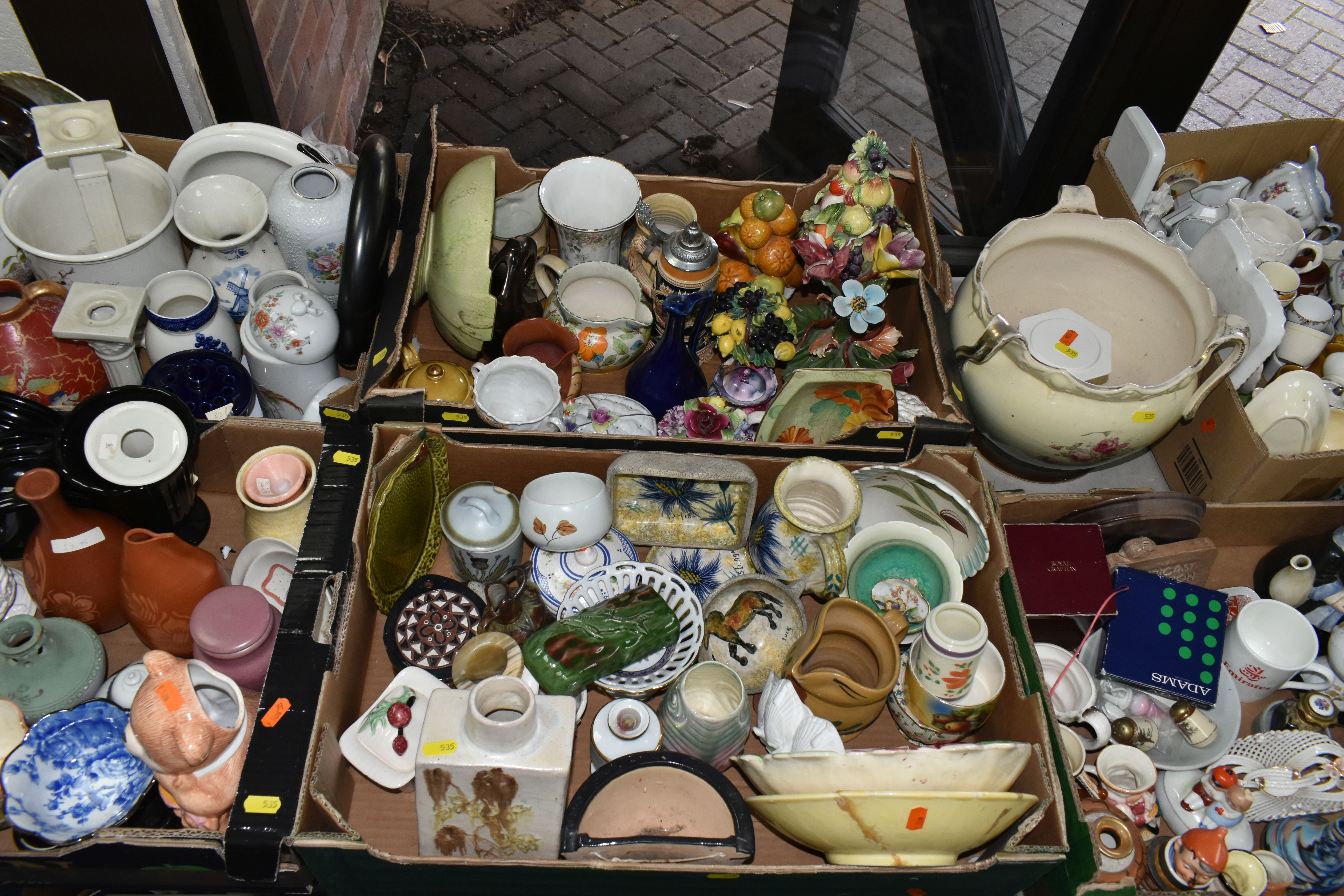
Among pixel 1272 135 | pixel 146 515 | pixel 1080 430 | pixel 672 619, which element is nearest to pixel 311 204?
pixel 146 515

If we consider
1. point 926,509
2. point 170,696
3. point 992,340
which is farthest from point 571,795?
point 992,340

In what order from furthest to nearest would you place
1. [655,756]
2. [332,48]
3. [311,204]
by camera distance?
[332,48] < [311,204] < [655,756]

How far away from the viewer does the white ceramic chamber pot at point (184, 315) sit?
64.9 inches

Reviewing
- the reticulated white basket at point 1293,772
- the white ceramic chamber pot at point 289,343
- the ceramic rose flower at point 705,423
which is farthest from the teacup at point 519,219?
the reticulated white basket at point 1293,772

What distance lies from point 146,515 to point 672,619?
2.98 feet

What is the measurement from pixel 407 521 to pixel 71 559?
0.52m

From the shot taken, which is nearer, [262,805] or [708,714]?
[262,805]

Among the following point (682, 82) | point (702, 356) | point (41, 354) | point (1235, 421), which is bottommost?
point (682, 82)

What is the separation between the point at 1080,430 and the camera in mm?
1569

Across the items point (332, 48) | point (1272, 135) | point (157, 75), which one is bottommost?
point (332, 48)

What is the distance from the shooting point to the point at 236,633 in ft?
4.42

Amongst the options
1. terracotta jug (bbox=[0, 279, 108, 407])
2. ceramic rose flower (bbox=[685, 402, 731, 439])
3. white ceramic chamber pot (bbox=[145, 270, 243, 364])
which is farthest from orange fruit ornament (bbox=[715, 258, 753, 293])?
terracotta jug (bbox=[0, 279, 108, 407])

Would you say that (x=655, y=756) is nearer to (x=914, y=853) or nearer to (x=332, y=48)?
(x=914, y=853)

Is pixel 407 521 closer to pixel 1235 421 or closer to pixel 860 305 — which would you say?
pixel 860 305
